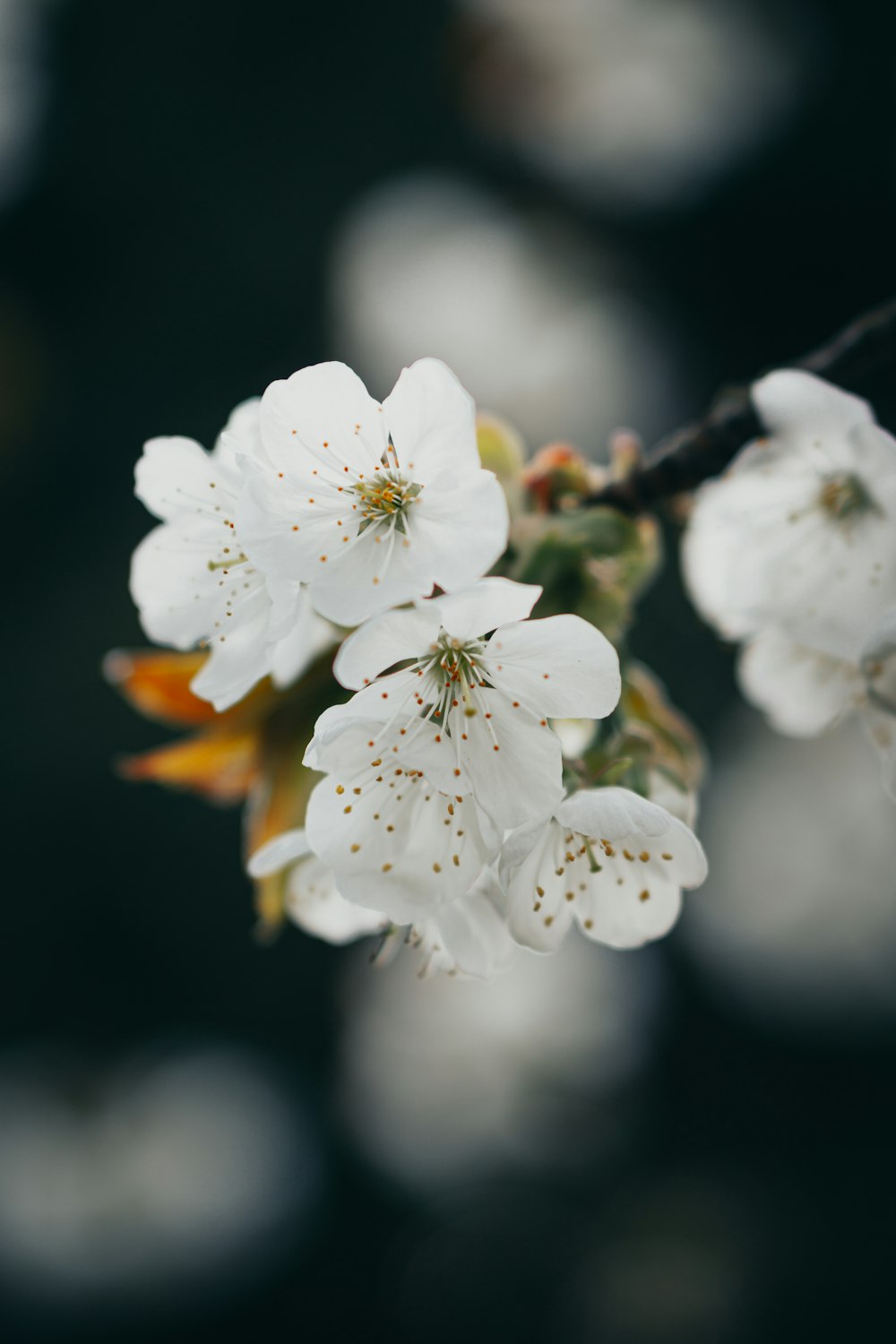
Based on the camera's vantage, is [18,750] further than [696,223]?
→ No

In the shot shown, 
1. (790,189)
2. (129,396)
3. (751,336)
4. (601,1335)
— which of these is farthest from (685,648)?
(601,1335)

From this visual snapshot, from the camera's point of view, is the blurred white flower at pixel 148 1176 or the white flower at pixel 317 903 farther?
the blurred white flower at pixel 148 1176

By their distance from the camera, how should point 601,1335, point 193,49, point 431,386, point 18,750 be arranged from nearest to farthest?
point 431,386 → point 18,750 → point 601,1335 → point 193,49

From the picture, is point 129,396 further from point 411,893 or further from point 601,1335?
point 601,1335

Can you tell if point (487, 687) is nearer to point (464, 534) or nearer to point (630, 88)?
point (464, 534)

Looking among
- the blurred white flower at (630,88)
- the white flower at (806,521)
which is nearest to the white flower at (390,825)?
the white flower at (806,521)

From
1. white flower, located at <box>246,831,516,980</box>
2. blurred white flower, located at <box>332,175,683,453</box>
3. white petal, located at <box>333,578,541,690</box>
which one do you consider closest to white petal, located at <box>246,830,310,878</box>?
white flower, located at <box>246,831,516,980</box>

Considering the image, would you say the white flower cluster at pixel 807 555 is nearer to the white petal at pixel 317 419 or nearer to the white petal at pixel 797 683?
the white petal at pixel 797 683
